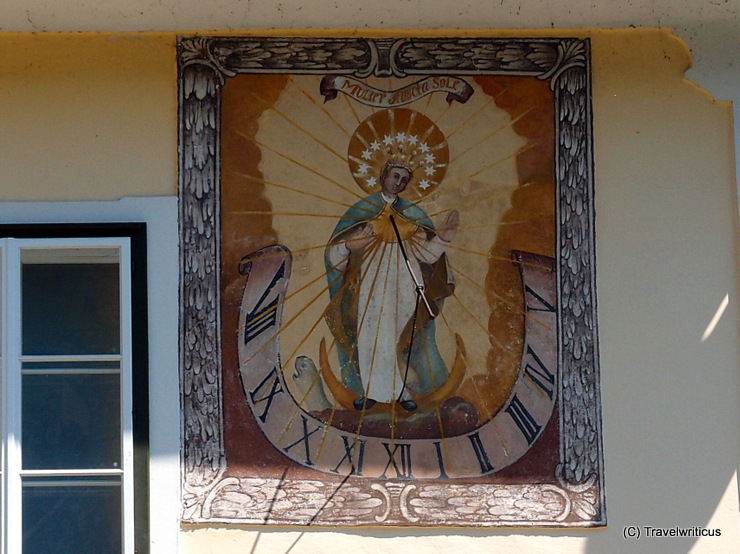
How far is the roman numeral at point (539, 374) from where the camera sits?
3.66 meters

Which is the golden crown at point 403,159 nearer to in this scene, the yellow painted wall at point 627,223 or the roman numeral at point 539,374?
the yellow painted wall at point 627,223

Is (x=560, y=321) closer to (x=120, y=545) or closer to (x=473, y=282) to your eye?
(x=473, y=282)

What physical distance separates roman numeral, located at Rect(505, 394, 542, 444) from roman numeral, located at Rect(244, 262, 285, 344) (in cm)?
84

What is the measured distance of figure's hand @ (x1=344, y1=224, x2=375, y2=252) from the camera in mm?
3725

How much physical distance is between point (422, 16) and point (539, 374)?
49.6 inches

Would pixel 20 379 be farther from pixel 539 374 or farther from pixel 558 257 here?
pixel 558 257

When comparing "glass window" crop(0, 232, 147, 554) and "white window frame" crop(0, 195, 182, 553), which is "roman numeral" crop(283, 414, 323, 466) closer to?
"white window frame" crop(0, 195, 182, 553)

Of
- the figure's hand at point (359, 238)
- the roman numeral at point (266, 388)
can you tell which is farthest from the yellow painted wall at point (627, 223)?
the figure's hand at point (359, 238)

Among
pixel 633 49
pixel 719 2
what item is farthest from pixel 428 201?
pixel 719 2

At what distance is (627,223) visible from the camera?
373 cm

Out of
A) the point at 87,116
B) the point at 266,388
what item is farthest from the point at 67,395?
the point at 87,116

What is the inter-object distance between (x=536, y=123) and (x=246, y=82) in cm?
101

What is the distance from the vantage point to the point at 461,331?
370 cm

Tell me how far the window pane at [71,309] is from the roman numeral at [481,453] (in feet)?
4.03
